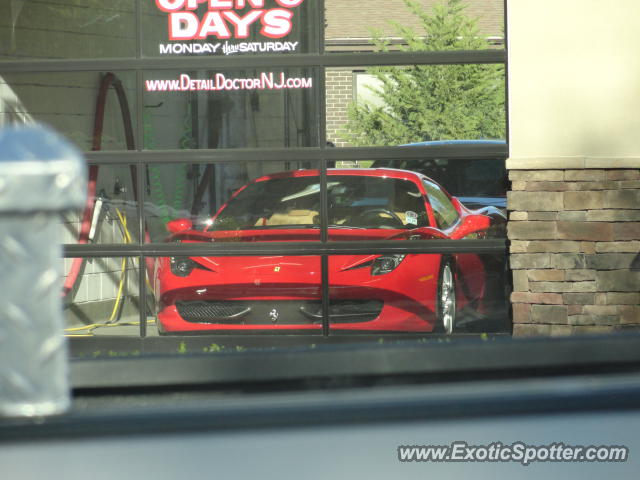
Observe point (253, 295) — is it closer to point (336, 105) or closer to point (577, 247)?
point (336, 105)

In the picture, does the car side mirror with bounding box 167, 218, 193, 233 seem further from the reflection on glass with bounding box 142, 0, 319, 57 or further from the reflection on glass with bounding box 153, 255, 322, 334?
the reflection on glass with bounding box 142, 0, 319, 57

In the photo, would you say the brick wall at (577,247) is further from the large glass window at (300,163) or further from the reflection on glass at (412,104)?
the reflection on glass at (412,104)

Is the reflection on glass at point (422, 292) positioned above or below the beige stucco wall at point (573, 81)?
below

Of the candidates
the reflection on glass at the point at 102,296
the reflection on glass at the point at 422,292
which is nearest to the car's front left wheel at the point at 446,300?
the reflection on glass at the point at 422,292

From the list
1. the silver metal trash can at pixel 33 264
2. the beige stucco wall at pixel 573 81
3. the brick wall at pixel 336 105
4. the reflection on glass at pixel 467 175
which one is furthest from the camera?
the brick wall at pixel 336 105

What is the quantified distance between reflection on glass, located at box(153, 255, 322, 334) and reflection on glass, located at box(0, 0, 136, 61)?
1.88m

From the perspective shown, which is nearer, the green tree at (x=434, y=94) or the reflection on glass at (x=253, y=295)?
the green tree at (x=434, y=94)

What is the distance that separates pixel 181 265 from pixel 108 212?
2.43 feet

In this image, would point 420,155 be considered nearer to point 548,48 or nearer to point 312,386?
point 548,48

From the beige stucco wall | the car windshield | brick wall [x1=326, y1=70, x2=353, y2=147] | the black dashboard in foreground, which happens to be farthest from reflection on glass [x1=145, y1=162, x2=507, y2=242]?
the black dashboard in foreground

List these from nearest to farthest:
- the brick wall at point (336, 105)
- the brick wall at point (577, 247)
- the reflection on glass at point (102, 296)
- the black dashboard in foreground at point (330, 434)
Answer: the black dashboard in foreground at point (330, 434) → the brick wall at point (577, 247) → the brick wall at point (336, 105) → the reflection on glass at point (102, 296)

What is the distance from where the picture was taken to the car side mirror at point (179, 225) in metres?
7.78

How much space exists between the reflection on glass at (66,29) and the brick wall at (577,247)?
330cm

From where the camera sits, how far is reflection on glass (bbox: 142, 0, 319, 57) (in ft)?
24.9
